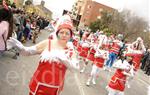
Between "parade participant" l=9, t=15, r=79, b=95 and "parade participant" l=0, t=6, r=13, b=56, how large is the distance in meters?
2.22

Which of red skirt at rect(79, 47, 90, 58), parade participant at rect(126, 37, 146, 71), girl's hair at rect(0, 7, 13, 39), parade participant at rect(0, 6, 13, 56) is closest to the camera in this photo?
parade participant at rect(0, 6, 13, 56)

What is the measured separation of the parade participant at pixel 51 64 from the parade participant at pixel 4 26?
222 centimetres

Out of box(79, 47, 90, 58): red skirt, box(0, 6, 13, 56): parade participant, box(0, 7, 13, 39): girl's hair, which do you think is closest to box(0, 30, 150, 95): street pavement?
box(0, 6, 13, 56): parade participant

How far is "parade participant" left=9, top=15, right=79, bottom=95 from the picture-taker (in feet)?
17.8

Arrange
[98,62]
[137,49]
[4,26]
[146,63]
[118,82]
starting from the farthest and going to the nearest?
[146,63]
[137,49]
[98,62]
[118,82]
[4,26]

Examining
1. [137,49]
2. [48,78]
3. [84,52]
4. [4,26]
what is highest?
[4,26]

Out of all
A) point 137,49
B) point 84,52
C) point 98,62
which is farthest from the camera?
point 84,52

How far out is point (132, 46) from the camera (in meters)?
15.3

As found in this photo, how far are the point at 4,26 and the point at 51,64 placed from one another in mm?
2590

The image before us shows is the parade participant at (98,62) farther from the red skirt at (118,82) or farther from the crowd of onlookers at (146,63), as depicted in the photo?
the crowd of onlookers at (146,63)

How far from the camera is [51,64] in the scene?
5.44 m

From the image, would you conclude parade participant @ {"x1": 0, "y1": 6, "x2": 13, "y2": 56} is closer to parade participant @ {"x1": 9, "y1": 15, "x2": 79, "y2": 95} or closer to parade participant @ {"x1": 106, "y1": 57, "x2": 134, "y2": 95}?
parade participant @ {"x1": 9, "y1": 15, "x2": 79, "y2": 95}

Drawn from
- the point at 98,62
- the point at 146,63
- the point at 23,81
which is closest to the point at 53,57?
the point at 23,81

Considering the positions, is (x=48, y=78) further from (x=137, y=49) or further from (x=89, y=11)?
(x=89, y=11)
